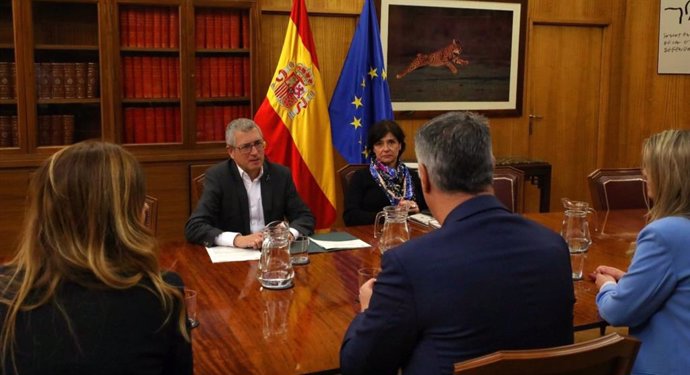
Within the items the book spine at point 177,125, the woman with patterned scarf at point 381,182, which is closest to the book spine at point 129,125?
the book spine at point 177,125

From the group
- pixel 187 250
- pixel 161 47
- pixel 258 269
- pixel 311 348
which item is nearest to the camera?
pixel 311 348

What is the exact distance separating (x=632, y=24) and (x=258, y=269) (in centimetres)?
487

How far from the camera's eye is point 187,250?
2637mm

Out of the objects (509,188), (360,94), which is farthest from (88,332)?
(360,94)

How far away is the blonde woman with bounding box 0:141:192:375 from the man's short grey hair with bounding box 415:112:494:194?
0.57m

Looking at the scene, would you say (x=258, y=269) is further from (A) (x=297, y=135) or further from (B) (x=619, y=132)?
(B) (x=619, y=132)

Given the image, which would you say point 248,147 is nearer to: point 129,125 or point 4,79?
point 129,125

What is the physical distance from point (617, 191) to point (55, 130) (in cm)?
315

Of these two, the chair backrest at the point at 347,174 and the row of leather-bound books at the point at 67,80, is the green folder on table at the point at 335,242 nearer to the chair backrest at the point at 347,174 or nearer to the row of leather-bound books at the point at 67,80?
the chair backrest at the point at 347,174

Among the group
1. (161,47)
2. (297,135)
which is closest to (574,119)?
(297,135)

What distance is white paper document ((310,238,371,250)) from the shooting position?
2.67 m

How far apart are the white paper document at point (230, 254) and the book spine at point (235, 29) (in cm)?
216

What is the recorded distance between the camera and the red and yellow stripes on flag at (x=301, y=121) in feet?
14.6

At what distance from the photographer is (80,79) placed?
420cm
